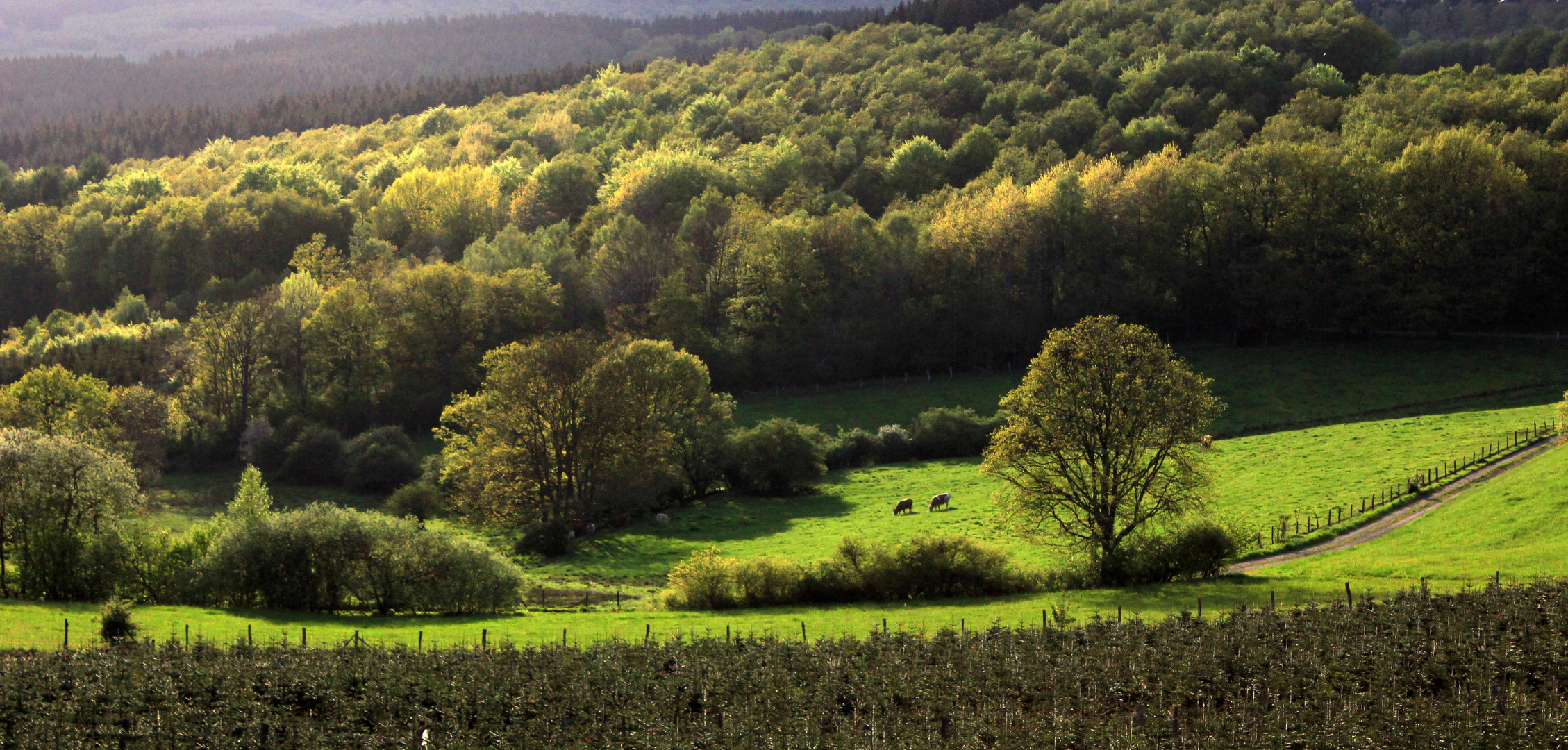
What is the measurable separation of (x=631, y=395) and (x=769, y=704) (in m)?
44.8

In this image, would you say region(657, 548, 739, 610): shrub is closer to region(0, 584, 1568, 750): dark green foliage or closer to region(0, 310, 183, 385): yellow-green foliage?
region(0, 584, 1568, 750): dark green foliage

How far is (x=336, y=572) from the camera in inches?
1880

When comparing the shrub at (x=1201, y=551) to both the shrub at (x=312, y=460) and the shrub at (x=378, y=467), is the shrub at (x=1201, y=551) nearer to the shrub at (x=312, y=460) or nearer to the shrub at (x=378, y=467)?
the shrub at (x=378, y=467)

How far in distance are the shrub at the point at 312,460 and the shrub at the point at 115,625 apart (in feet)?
150

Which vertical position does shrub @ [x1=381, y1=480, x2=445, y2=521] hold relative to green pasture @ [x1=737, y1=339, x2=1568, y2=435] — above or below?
below

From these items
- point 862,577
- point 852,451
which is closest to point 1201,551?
point 862,577

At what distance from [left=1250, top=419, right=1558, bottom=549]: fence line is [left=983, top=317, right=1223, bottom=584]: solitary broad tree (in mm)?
6354

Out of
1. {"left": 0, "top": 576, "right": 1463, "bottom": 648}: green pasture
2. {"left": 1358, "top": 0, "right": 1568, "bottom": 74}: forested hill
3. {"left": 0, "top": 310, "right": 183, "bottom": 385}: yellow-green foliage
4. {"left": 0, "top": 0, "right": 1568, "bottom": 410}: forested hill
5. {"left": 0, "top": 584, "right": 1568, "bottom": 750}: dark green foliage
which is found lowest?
{"left": 0, "top": 584, "right": 1568, "bottom": 750}: dark green foliage

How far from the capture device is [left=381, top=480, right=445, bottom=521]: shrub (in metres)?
73.1

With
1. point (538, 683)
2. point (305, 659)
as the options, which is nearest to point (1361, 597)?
point (538, 683)

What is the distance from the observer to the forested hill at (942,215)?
3679 inches

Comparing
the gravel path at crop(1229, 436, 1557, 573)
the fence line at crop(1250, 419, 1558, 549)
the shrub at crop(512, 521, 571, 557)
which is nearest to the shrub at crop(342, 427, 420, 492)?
the shrub at crop(512, 521, 571, 557)

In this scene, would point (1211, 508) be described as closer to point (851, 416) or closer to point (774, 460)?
point (774, 460)

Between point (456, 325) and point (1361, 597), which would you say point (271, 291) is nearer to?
point (456, 325)
